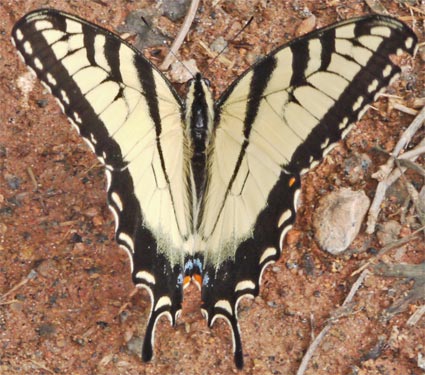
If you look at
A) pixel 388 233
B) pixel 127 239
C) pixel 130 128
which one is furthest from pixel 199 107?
pixel 388 233

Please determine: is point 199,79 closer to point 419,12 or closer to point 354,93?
point 354,93

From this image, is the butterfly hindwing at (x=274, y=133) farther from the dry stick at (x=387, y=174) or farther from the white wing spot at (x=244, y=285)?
the dry stick at (x=387, y=174)

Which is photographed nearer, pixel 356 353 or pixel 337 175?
pixel 356 353

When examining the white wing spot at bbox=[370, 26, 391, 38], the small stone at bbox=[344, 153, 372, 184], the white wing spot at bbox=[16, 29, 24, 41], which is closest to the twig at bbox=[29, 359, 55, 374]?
the white wing spot at bbox=[16, 29, 24, 41]

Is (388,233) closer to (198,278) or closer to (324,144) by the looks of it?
(324,144)

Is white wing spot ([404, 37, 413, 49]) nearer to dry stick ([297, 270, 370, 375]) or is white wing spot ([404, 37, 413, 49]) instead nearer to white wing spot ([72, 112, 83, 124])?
dry stick ([297, 270, 370, 375])

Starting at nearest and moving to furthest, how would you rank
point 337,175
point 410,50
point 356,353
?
point 410,50 < point 356,353 < point 337,175

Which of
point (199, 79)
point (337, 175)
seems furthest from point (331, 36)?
point (337, 175)
